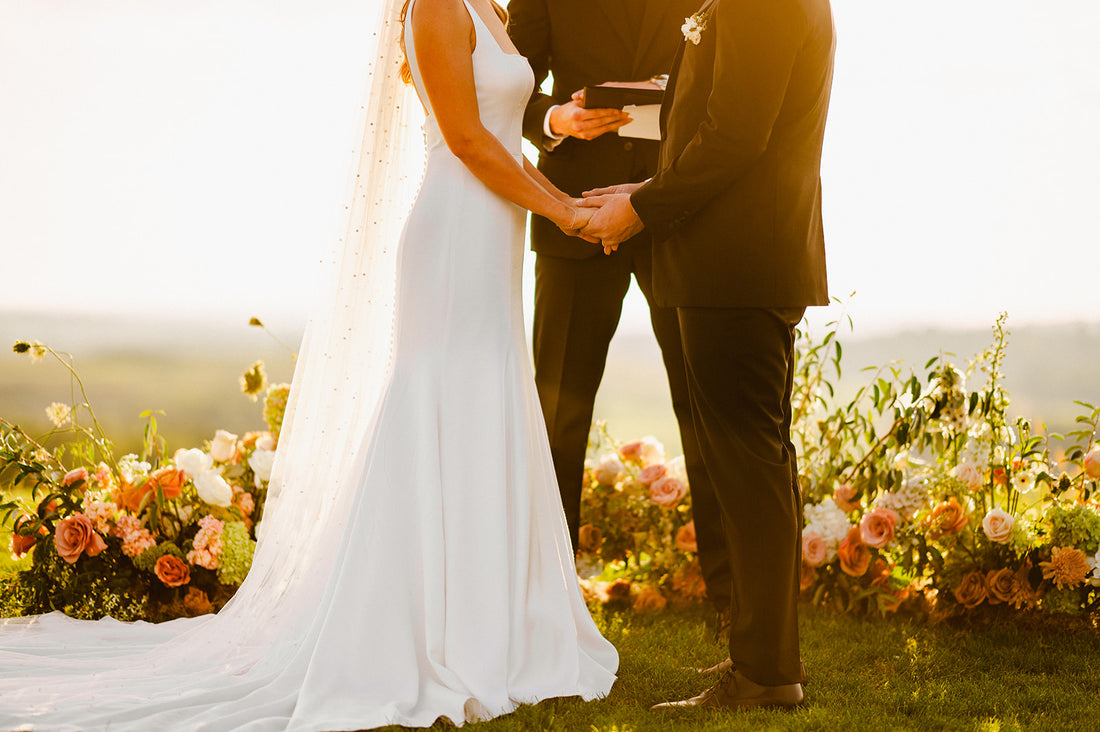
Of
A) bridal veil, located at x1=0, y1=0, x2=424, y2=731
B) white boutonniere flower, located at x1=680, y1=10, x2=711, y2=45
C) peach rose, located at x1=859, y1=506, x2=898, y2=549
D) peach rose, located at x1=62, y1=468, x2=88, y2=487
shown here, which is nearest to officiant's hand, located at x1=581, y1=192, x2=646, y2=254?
white boutonniere flower, located at x1=680, y1=10, x2=711, y2=45

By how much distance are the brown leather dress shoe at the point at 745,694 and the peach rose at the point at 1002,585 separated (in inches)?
54.5

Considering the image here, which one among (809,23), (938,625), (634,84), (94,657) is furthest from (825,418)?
(94,657)

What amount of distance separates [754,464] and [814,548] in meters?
1.43

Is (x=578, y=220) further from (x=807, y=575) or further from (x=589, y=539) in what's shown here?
(x=807, y=575)

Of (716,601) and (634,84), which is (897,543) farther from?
(634,84)

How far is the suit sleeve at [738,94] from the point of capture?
2.43m

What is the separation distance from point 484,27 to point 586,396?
140 cm

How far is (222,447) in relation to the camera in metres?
4.32

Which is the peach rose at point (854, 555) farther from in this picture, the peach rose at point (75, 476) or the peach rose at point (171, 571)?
the peach rose at point (75, 476)

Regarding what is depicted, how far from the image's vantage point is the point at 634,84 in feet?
10.5

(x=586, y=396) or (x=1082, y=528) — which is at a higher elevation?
(x=586, y=396)

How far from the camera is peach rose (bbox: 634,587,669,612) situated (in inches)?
160

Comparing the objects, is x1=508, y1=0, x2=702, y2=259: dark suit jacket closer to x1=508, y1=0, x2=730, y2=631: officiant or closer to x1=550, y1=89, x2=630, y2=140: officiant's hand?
x1=508, y1=0, x2=730, y2=631: officiant

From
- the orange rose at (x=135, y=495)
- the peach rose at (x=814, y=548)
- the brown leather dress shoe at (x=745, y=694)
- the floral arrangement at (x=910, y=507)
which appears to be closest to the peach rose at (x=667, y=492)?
the floral arrangement at (x=910, y=507)
